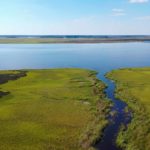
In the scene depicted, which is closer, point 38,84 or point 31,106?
point 31,106

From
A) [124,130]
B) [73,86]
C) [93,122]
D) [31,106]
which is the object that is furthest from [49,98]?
[124,130]

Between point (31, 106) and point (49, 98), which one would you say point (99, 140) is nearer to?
point (31, 106)

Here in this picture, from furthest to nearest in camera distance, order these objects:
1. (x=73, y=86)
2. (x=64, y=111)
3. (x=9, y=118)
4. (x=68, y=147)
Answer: (x=73, y=86) → (x=64, y=111) → (x=9, y=118) → (x=68, y=147)

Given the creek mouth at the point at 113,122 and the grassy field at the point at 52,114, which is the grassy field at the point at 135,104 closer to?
the creek mouth at the point at 113,122

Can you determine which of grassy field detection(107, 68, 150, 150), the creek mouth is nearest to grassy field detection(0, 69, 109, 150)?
the creek mouth

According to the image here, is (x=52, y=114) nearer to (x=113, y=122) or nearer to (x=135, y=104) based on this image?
(x=113, y=122)

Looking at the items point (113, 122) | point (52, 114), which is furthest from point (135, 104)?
point (52, 114)

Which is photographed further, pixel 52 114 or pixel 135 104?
pixel 135 104
